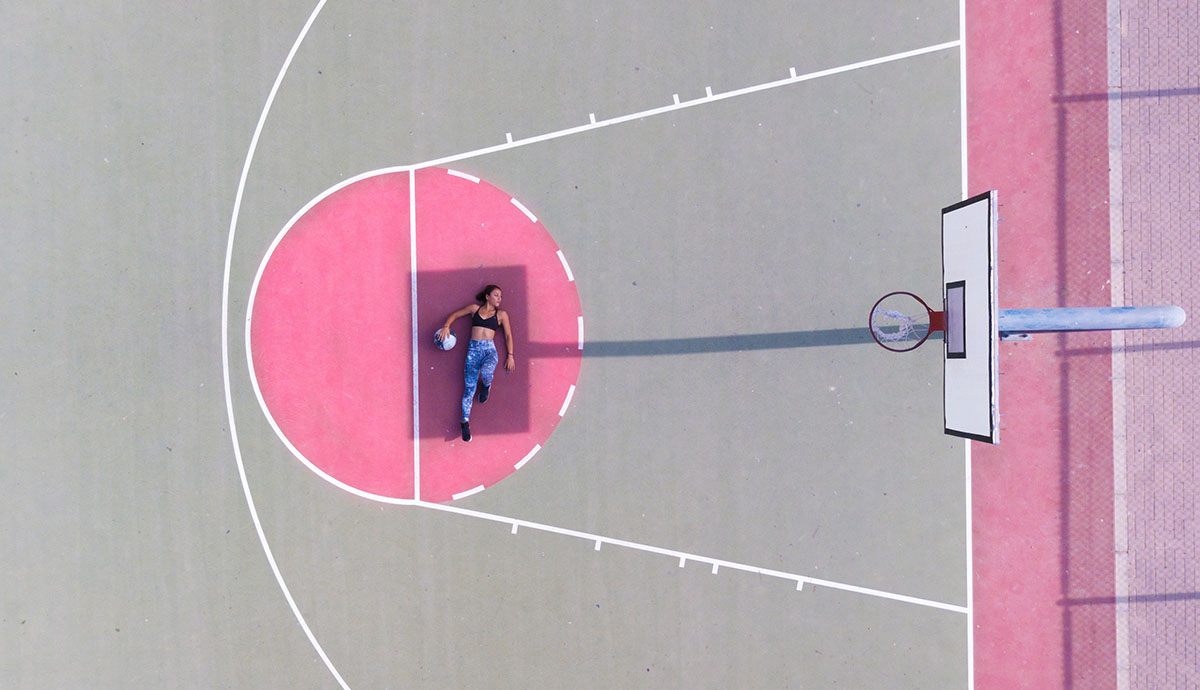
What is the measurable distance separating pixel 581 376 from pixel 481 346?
1.02m

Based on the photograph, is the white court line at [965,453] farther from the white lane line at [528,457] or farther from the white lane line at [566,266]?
the white lane line at [528,457]

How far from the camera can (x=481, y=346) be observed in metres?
6.55

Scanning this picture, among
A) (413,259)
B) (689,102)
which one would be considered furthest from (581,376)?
(689,102)

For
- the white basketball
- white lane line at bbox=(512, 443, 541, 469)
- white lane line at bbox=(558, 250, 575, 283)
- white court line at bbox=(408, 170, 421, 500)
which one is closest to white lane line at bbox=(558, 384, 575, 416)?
white lane line at bbox=(512, 443, 541, 469)

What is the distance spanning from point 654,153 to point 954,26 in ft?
10.1

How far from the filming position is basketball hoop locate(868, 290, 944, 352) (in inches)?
251

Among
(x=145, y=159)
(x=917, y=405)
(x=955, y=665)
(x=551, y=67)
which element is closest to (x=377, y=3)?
(x=551, y=67)

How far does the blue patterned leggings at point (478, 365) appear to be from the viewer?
655cm

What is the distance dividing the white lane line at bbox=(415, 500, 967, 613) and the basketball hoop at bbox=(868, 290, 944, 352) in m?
2.34

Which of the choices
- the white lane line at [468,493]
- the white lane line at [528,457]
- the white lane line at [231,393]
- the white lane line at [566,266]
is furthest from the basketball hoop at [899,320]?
the white lane line at [231,393]

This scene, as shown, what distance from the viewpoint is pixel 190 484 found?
263 inches

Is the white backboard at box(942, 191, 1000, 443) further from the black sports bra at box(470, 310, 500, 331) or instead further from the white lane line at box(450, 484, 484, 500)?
the white lane line at box(450, 484, 484, 500)

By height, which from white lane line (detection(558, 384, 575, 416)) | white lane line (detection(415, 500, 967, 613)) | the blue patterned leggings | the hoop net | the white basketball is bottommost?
white lane line (detection(415, 500, 967, 613))

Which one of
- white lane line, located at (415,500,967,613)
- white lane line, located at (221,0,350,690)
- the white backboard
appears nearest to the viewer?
the white backboard
